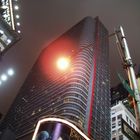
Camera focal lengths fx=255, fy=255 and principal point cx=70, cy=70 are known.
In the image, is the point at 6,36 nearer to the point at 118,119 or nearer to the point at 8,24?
the point at 8,24

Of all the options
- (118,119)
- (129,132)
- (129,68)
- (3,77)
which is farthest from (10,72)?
(118,119)

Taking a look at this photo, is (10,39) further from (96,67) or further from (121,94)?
(121,94)

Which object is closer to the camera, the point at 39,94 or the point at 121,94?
the point at 39,94

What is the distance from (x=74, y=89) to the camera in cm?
10144

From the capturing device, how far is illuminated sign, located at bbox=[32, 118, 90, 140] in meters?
14.1

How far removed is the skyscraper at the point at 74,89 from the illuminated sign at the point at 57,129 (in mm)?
58185

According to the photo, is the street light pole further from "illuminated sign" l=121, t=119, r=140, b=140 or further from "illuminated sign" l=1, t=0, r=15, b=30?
"illuminated sign" l=1, t=0, r=15, b=30

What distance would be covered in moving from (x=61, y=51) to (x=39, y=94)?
119 feet

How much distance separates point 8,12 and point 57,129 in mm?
46699

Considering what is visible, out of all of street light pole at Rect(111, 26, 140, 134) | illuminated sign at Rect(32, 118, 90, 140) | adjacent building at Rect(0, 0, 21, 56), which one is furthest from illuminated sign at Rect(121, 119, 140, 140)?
adjacent building at Rect(0, 0, 21, 56)

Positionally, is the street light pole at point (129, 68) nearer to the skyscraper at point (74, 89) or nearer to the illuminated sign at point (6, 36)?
the illuminated sign at point (6, 36)

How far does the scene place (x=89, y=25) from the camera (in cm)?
15562

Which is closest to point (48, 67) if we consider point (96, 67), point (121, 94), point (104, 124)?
point (96, 67)

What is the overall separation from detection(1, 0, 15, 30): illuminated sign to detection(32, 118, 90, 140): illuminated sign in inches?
1808
